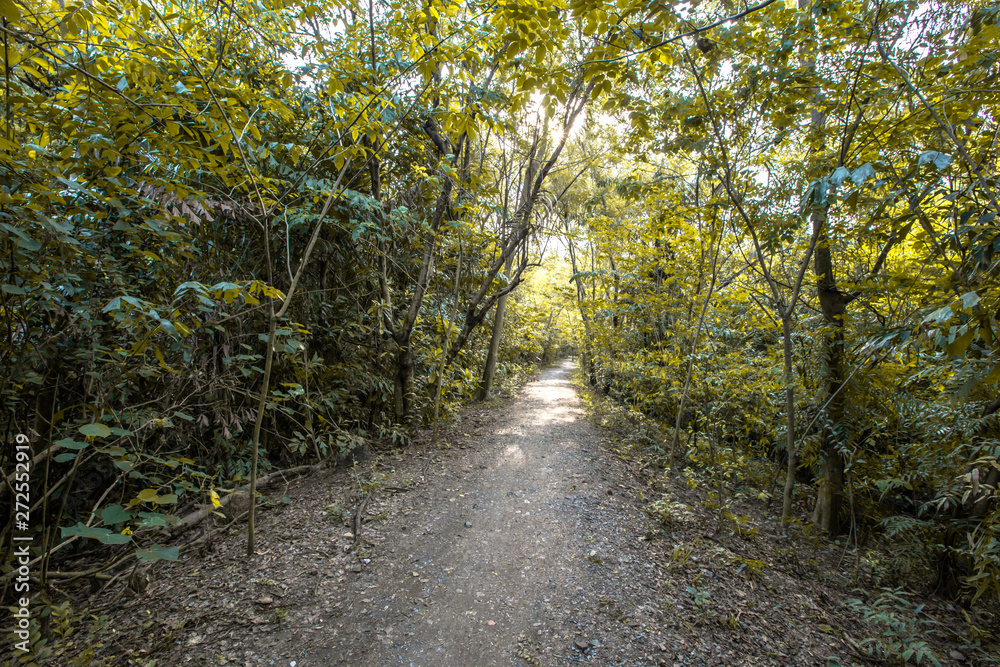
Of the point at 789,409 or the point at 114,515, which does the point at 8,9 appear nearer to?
the point at 114,515

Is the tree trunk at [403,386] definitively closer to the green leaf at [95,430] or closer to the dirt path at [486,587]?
the dirt path at [486,587]

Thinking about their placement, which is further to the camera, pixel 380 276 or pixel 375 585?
pixel 380 276

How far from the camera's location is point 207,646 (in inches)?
95.7

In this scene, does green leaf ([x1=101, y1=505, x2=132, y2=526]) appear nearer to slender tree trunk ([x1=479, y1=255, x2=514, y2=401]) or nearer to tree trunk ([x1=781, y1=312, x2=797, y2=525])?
tree trunk ([x1=781, y1=312, x2=797, y2=525])

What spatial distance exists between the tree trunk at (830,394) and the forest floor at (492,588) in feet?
1.43

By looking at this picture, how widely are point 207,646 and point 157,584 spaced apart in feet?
2.91

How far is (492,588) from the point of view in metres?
3.19

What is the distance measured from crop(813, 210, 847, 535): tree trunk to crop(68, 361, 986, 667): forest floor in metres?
0.44

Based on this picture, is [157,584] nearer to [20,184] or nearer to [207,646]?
[207,646]

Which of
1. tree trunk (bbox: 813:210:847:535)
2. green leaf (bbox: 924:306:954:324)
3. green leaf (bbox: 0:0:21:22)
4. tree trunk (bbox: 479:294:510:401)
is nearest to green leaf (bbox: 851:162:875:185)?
green leaf (bbox: 924:306:954:324)

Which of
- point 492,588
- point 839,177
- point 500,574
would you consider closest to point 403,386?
point 500,574

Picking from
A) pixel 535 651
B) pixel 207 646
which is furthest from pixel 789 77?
pixel 207 646

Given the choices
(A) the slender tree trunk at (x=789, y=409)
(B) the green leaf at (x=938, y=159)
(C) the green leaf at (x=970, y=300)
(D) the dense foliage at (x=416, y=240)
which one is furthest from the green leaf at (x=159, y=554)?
(A) the slender tree trunk at (x=789, y=409)

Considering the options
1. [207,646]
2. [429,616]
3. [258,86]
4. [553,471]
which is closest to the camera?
[207,646]
